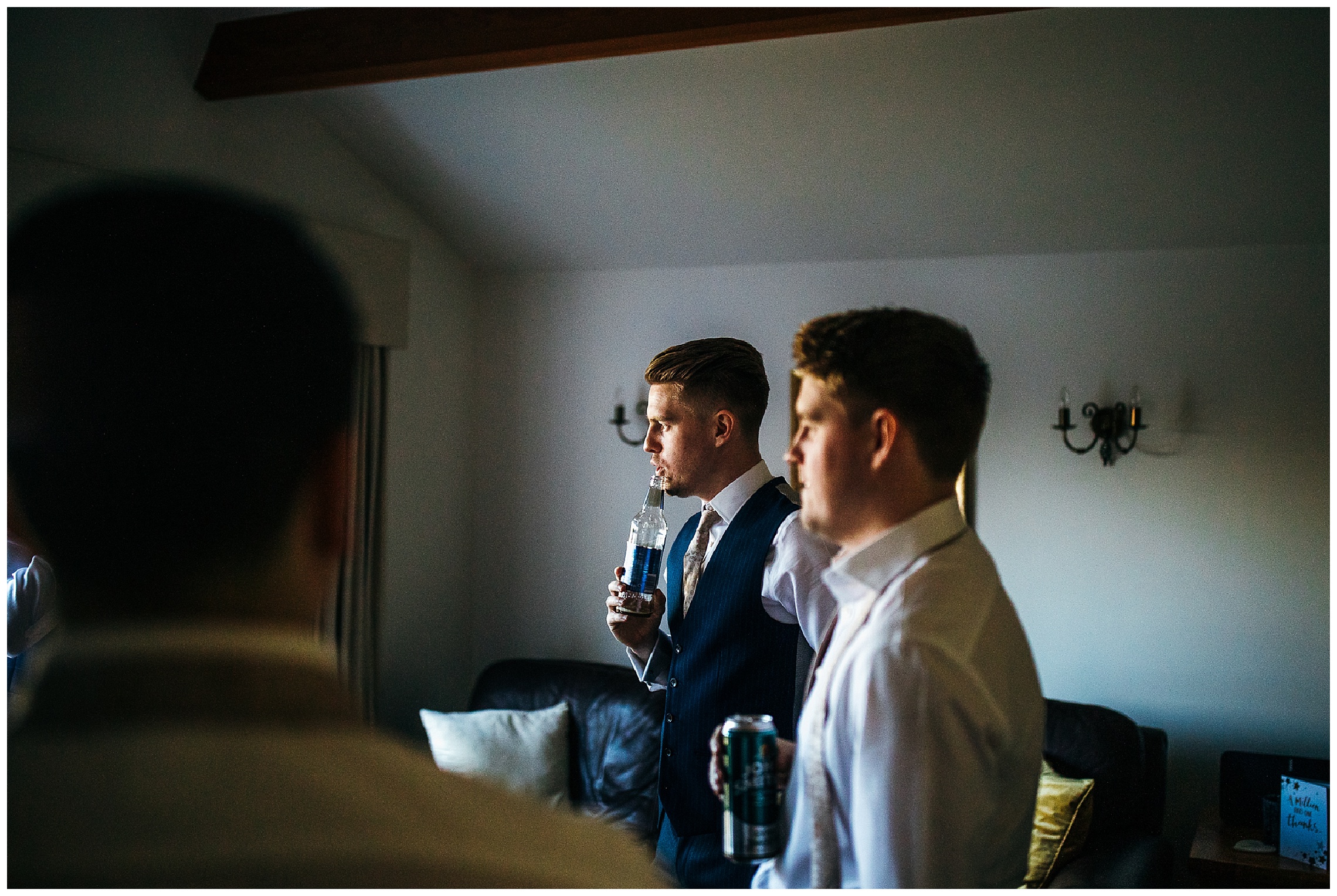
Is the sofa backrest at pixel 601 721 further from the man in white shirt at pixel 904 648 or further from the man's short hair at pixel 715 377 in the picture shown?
the man in white shirt at pixel 904 648

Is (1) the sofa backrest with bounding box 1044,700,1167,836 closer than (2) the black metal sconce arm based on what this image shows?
Yes

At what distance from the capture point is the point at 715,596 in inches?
68.2

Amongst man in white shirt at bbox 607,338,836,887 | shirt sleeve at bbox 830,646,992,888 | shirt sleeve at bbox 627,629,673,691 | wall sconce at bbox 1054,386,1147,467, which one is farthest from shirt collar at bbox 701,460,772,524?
wall sconce at bbox 1054,386,1147,467

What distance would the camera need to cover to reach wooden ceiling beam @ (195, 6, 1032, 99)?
108 inches

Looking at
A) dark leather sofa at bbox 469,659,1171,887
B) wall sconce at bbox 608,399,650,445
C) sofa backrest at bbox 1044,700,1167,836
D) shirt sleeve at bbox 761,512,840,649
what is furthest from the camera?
wall sconce at bbox 608,399,650,445

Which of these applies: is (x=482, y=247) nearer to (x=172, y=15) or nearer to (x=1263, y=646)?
(x=172, y=15)

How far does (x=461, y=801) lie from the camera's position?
59cm

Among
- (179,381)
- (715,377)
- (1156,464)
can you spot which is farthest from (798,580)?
(1156,464)

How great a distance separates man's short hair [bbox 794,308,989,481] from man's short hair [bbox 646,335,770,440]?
72 cm

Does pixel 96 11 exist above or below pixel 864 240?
above

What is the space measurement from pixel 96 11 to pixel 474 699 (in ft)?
8.66

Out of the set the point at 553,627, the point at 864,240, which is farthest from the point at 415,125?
the point at 553,627

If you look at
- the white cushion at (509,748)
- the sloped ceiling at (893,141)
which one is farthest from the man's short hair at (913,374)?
the white cushion at (509,748)

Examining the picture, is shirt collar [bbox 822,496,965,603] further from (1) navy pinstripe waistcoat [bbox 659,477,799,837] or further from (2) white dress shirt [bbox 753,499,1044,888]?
(1) navy pinstripe waistcoat [bbox 659,477,799,837]
